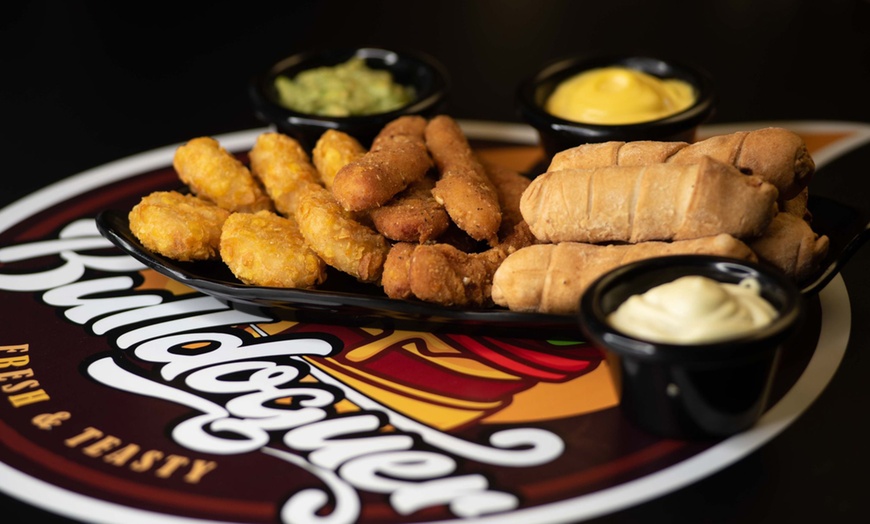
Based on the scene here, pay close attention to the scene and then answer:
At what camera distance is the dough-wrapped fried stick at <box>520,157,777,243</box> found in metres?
3.13

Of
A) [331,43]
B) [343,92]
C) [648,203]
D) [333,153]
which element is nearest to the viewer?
[648,203]

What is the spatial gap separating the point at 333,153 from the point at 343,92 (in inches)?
31.2

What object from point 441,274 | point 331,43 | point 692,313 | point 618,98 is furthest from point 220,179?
point 331,43

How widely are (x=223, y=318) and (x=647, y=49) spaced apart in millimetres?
3505

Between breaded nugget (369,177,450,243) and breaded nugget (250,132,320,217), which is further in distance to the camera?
breaded nugget (250,132,320,217)

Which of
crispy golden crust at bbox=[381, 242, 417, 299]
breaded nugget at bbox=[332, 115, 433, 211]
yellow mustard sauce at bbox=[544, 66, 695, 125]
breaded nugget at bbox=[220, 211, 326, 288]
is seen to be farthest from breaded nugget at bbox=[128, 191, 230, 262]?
yellow mustard sauce at bbox=[544, 66, 695, 125]

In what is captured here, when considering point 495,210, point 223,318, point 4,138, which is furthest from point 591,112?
point 4,138

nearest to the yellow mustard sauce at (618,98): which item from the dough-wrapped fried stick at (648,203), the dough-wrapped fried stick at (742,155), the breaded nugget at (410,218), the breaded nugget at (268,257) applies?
the dough-wrapped fried stick at (742,155)

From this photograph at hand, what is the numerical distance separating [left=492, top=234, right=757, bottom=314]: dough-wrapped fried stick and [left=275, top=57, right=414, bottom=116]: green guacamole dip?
1.64m

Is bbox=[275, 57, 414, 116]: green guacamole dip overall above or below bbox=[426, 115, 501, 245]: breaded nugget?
above

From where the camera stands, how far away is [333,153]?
410 centimetres

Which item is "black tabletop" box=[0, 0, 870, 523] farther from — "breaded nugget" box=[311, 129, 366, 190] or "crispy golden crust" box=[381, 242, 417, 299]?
"crispy golden crust" box=[381, 242, 417, 299]

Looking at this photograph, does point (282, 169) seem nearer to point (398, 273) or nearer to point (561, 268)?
point (398, 273)

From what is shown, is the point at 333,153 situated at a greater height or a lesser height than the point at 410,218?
greater
